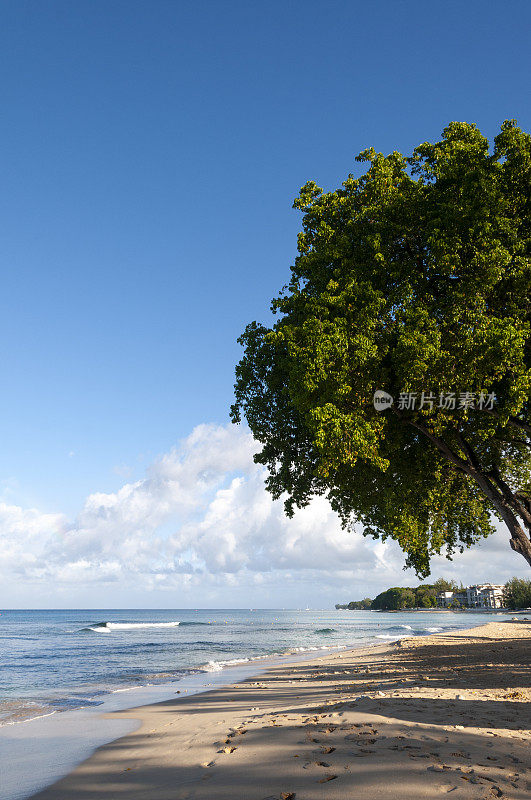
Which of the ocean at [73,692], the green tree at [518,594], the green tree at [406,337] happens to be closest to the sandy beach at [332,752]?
the ocean at [73,692]

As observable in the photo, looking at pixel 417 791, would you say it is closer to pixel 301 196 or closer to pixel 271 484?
pixel 271 484

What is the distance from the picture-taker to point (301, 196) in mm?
17672

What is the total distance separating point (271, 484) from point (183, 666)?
53.6ft

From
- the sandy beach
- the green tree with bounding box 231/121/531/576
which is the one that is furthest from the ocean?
the green tree with bounding box 231/121/531/576

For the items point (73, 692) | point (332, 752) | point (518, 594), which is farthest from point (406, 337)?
point (518, 594)

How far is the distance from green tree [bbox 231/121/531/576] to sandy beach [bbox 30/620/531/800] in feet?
18.9

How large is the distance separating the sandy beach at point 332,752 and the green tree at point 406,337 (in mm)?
5755

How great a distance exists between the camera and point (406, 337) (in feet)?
42.5

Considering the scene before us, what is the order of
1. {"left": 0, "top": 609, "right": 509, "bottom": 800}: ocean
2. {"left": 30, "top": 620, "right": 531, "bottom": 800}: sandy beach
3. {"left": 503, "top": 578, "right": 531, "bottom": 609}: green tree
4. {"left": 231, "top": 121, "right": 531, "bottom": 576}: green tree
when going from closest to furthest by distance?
{"left": 30, "top": 620, "right": 531, "bottom": 800}: sandy beach < {"left": 0, "top": 609, "right": 509, "bottom": 800}: ocean < {"left": 231, "top": 121, "right": 531, "bottom": 576}: green tree < {"left": 503, "top": 578, "right": 531, "bottom": 609}: green tree

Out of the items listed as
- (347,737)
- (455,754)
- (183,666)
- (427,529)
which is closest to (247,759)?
(347,737)

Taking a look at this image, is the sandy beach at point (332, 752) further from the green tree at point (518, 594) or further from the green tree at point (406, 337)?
the green tree at point (518, 594)

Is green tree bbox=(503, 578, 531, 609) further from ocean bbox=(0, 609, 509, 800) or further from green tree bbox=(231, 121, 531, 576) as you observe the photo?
green tree bbox=(231, 121, 531, 576)

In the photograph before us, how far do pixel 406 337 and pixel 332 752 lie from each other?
31.2ft

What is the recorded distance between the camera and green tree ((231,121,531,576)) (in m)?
13.1
